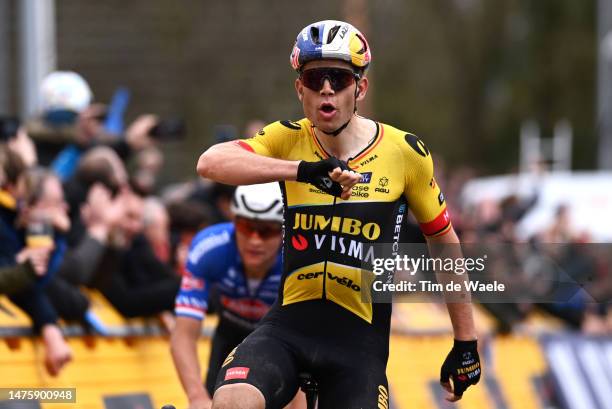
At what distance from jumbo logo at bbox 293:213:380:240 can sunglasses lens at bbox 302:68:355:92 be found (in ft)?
2.03

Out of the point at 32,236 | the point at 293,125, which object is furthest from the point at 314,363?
the point at 32,236

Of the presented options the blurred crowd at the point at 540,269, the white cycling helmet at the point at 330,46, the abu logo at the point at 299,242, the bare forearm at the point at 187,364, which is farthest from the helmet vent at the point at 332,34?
the blurred crowd at the point at 540,269

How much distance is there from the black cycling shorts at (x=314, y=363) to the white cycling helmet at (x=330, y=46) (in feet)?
3.89

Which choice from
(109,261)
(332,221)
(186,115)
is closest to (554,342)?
(109,261)

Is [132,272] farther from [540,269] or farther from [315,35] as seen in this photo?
[540,269]

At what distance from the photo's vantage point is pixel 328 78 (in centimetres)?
621

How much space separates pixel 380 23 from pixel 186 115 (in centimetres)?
2512

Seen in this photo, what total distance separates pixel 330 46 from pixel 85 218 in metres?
3.66

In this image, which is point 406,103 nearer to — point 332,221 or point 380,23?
point 380,23

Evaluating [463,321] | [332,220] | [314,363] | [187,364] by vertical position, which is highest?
[332,220]

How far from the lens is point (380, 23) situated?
5044 centimetres

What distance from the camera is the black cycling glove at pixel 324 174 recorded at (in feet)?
19.0

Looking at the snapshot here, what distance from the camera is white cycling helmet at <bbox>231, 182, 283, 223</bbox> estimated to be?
7.79 m

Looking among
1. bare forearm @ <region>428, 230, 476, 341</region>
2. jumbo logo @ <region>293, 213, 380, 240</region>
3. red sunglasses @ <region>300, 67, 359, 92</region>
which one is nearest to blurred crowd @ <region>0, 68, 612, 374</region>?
jumbo logo @ <region>293, 213, 380, 240</region>
